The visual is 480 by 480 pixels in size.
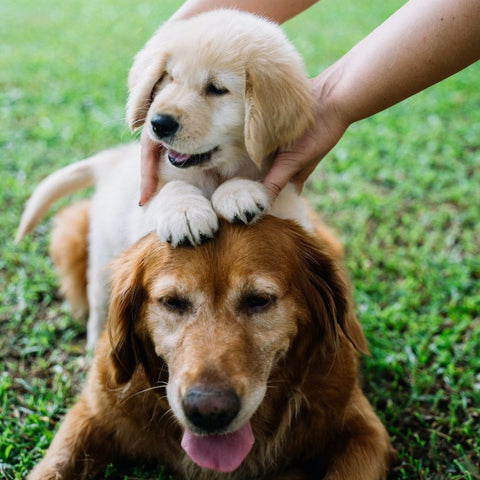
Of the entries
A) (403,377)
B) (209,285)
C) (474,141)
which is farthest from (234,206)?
(474,141)

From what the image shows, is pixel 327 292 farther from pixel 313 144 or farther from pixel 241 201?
pixel 313 144

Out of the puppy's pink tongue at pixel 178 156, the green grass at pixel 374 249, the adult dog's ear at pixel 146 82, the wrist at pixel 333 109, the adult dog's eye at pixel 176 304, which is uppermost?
the adult dog's ear at pixel 146 82

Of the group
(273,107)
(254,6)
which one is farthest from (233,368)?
(254,6)

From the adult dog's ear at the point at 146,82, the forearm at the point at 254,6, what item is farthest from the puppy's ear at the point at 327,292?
the forearm at the point at 254,6

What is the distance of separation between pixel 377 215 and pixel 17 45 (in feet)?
18.0

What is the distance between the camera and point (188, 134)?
2254 millimetres

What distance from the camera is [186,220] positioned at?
204cm

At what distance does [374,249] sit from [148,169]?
1791 millimetres

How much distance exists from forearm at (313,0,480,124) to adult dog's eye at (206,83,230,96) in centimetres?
42

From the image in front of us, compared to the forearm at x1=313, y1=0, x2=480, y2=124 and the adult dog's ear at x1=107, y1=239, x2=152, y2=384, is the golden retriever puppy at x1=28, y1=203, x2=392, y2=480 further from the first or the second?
the forearm at x1=313, y1=0, x2=480, y2=124

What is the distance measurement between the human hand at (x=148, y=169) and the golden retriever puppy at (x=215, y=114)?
4cm

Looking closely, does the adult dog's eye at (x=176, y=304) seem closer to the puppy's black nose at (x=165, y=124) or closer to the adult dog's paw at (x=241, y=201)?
the adult dog's paw at (x=241, y=201)

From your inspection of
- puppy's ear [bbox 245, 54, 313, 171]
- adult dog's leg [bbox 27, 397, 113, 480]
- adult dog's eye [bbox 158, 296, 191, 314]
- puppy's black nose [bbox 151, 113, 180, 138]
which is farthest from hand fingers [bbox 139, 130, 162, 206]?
A: adult dog's leg [bbox 27, 397, 113, 480]

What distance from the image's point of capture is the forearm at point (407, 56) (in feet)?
6.98
